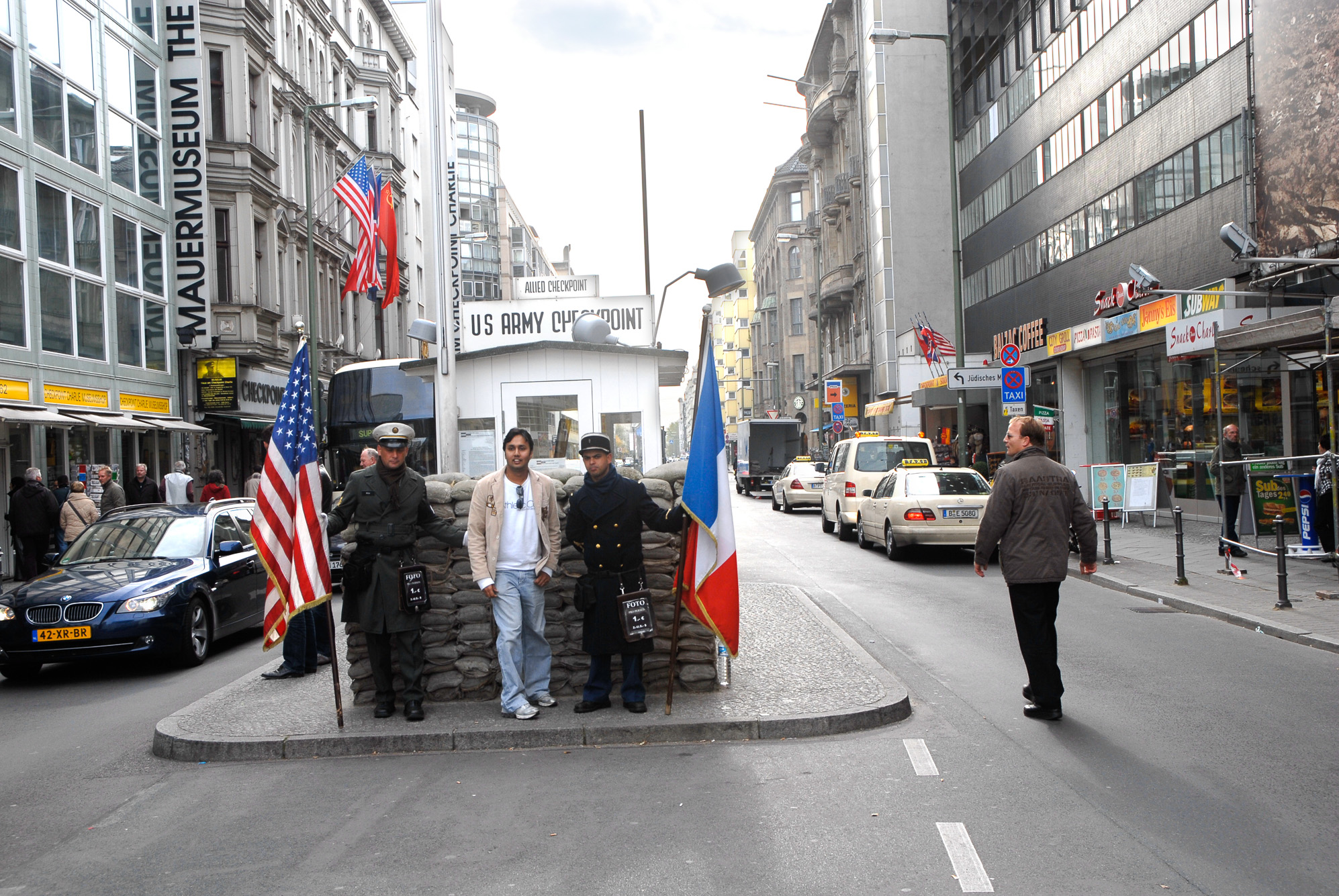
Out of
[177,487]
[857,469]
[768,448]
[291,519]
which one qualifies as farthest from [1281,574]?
[768,448]

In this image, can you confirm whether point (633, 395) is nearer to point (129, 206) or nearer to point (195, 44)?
point (129, 206)

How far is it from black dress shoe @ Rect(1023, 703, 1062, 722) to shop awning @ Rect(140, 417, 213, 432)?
20997 millimetres

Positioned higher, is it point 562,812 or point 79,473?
point 79,473

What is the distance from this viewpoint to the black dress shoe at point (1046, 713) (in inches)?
272

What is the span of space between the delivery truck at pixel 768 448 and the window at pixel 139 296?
22.4 meters

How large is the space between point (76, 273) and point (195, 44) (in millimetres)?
7812

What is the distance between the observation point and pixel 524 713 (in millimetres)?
6891

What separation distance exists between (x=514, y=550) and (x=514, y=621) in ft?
1.43

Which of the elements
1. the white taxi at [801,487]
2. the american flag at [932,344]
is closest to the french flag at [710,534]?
the white taxi at [801,487]

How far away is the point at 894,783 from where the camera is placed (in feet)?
18.5

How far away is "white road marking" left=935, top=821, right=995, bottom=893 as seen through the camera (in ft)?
14.0

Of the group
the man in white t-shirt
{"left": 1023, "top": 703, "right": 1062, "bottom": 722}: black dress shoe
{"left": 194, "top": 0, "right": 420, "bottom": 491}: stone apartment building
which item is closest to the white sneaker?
{"left": 1023, "top": 703, "right": 1062, "bottom": 722}: black dress shoe

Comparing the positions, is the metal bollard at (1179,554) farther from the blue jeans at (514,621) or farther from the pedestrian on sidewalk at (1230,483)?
the blue jeans at (514,621)

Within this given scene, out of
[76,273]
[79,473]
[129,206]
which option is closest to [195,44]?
[129,206]
